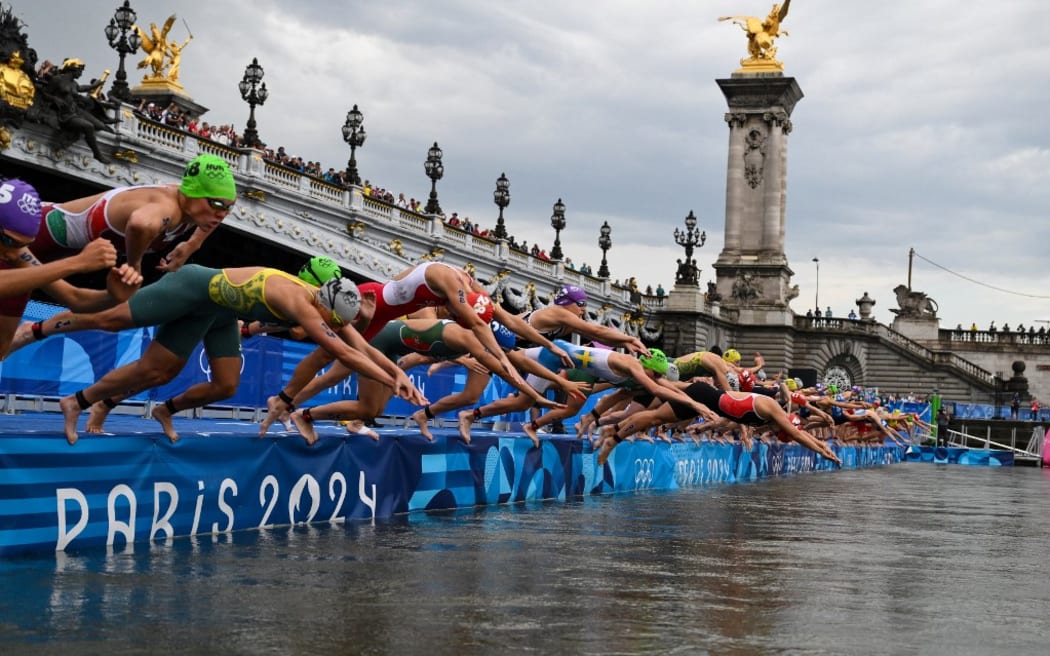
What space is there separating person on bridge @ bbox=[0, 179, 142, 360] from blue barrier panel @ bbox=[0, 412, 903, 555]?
32.7 inches

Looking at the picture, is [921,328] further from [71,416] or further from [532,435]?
[71,416]

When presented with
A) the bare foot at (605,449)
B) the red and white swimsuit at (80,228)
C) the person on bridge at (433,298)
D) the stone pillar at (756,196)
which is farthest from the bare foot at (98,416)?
the stone pillar at (756,196)

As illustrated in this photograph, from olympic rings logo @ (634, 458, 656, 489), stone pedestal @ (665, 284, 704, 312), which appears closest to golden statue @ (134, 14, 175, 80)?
stone pedestal @ (665, 284, 704, 312)

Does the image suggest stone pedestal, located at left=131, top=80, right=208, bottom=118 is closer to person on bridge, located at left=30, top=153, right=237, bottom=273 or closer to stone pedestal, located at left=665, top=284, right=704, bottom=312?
stone pedestal, located at left=665, top=284, right=704, bottom=312

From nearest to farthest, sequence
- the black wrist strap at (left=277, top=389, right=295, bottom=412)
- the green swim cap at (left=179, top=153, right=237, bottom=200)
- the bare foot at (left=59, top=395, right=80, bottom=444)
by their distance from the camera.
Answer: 1. the bare foot at (left=59, top=395, right=80, bottom=444)
2. the green swim cap at (left=179, top=153, right=237, bottom=200)
3. the black wrist strap at (left=277, top=389, right=295, bottom=412)

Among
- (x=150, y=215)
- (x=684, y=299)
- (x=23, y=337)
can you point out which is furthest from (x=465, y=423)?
(x=684, y=299)

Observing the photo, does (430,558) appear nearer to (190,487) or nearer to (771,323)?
(190,487)

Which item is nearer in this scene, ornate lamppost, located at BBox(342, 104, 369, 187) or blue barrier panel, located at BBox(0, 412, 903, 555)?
blue barrier panel, located at BBox(0, 412, 903, 555)

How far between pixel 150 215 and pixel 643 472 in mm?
11824

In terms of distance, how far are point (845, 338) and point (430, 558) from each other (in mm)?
83867

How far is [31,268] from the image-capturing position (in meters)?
7.57

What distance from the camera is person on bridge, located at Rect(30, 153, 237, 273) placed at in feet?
29.2

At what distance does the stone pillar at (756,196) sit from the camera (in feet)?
293

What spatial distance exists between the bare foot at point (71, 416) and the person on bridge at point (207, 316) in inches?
24.8
